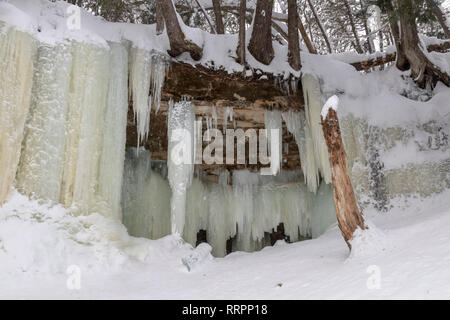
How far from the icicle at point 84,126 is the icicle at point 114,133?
0.09 metres

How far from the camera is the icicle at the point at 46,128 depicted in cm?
431

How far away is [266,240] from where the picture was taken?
304 inches

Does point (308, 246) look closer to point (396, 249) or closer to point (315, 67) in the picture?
point (396, 249)

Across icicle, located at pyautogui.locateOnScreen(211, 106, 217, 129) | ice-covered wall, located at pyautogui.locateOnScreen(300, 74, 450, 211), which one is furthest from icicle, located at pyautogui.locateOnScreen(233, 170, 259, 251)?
ice-covered wall, located at pyautogui.locateOnScreen(300, 74, 450, 211)

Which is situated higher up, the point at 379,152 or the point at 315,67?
the point at 315,67

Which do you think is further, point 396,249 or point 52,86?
point 52,86

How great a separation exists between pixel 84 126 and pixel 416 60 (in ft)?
17.2

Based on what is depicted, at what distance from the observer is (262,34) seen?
558 cm

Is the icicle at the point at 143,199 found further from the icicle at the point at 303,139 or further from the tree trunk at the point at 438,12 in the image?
the tree trunk at the point at 438,12

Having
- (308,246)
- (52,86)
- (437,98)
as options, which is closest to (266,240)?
(308,246)

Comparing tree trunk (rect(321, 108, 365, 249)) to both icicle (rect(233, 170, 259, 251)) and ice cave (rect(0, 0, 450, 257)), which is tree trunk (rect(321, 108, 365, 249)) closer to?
ice cave (rect(0, 0, 450, 257))

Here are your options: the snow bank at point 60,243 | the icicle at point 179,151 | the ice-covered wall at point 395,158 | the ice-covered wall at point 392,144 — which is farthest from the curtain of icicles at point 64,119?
the ice-covered wall at point 395,158

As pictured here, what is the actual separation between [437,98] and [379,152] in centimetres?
143

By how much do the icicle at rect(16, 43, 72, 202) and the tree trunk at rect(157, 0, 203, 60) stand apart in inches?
52.8
